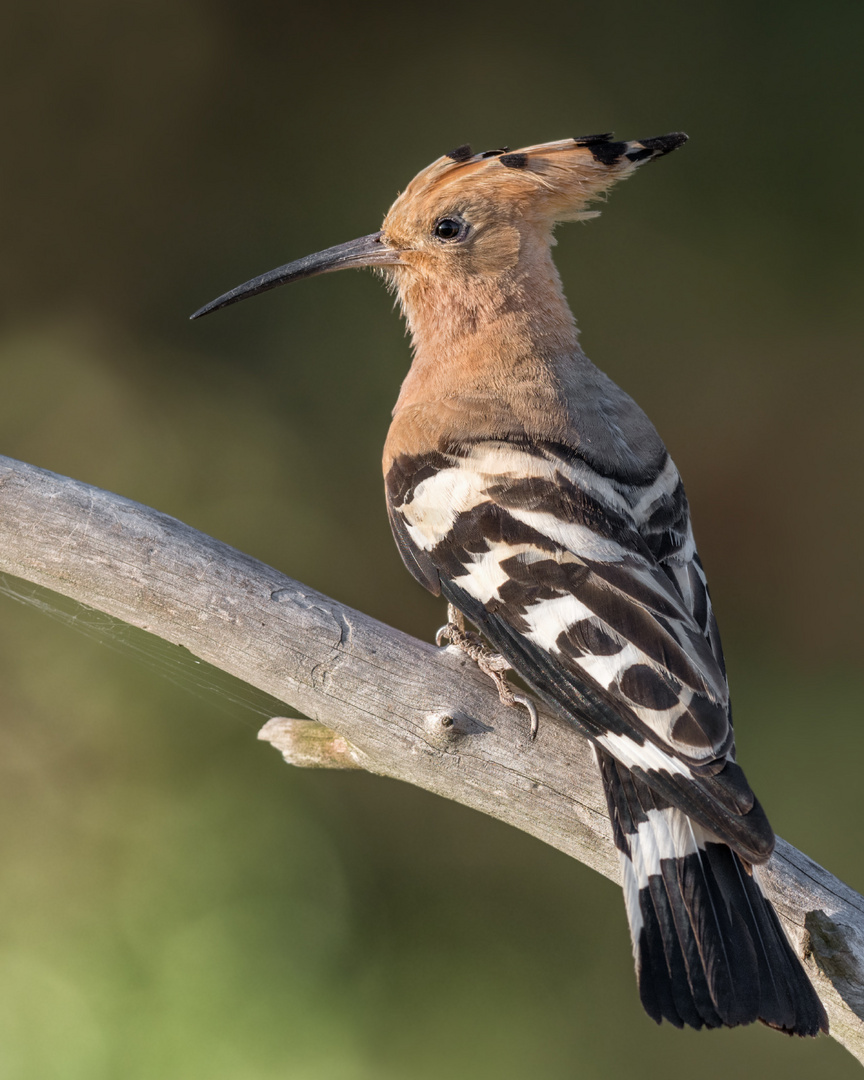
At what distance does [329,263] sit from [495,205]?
0.24 metres

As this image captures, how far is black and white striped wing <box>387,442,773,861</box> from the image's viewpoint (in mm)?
852

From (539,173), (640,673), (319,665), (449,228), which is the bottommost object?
(319,665)

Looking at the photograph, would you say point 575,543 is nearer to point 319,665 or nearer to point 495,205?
point 319,665

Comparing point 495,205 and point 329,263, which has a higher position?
point 495,205

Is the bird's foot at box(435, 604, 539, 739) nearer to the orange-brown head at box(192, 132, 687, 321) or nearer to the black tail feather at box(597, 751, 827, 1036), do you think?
the black tail feather at box(597, 751, 827, 1036)

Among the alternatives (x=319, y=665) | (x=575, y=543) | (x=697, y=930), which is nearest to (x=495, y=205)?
(x=575, y=543)

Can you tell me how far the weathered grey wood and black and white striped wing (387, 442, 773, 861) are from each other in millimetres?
115

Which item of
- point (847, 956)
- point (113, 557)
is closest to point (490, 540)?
point (113, 557)

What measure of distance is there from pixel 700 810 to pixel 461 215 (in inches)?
29.1

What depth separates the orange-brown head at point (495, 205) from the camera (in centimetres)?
118

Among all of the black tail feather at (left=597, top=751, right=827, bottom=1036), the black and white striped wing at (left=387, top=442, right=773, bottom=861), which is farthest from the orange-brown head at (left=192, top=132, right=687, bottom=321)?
the black tail feather at (left=597, top=751, right=827, bottom=1036)

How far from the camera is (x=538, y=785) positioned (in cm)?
103

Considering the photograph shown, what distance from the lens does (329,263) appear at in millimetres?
1309

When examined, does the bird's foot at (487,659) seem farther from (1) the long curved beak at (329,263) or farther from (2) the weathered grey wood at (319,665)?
(1) the long curved beak at (329,263)
